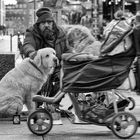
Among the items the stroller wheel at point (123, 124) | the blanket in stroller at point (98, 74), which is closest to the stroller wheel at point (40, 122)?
the blanket in stroller at point (98, 74)

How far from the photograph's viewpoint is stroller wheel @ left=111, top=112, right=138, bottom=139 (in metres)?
6.28

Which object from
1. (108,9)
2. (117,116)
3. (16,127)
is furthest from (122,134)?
(108,9)

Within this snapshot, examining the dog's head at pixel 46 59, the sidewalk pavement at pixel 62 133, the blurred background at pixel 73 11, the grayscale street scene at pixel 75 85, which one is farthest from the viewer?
the blurred background at pixel 73 11

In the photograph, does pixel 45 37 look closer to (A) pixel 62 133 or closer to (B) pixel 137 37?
(A) pixel 62 133

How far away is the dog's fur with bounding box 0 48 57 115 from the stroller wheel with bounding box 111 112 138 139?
181cm

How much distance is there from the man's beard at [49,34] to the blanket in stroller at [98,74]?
6.58 feet

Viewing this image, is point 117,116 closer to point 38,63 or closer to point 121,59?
point 121,59

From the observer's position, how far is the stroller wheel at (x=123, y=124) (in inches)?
247

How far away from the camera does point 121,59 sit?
644 centimetres

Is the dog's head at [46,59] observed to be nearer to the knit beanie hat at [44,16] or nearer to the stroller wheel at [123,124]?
the knit beanie hat at [44,16]

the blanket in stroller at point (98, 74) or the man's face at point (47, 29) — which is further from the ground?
the man's face at point (47, 29)

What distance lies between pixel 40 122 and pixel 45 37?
225cm

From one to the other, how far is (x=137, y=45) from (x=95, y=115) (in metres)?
1.00

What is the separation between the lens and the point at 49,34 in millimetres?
8391
